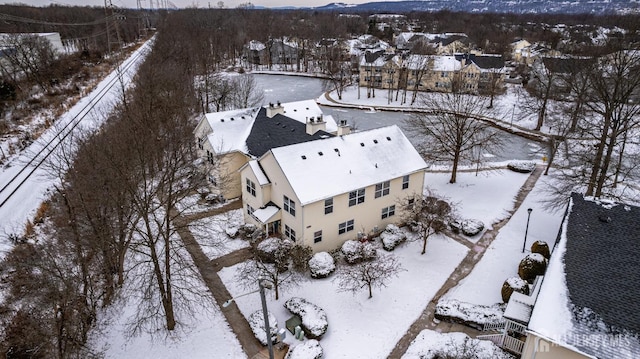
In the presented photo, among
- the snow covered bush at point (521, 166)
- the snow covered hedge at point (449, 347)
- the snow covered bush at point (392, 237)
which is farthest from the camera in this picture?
the snow covered bush at point (521, 166)

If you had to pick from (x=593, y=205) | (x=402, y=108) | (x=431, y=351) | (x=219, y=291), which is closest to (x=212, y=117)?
(x=219, y=291)

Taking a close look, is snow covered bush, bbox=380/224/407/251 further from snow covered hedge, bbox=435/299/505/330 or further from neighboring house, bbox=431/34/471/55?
neighboring house, bbox=431/34/471/55

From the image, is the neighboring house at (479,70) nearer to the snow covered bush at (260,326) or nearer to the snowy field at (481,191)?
the snowy field at (481,191)

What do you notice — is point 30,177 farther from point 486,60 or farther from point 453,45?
point 453,45

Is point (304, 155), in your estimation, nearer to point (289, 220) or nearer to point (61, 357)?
point (289, 220)

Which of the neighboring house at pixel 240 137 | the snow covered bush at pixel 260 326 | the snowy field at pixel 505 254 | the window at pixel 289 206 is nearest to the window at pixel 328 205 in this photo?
the window at pixel 289 206

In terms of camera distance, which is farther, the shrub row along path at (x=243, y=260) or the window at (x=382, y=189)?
the window at (x=382, y=189)

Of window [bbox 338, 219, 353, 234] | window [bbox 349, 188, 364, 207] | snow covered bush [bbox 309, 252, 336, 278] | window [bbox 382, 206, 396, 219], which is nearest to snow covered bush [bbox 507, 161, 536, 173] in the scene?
window [bbox 382, 206, 396, 219]
